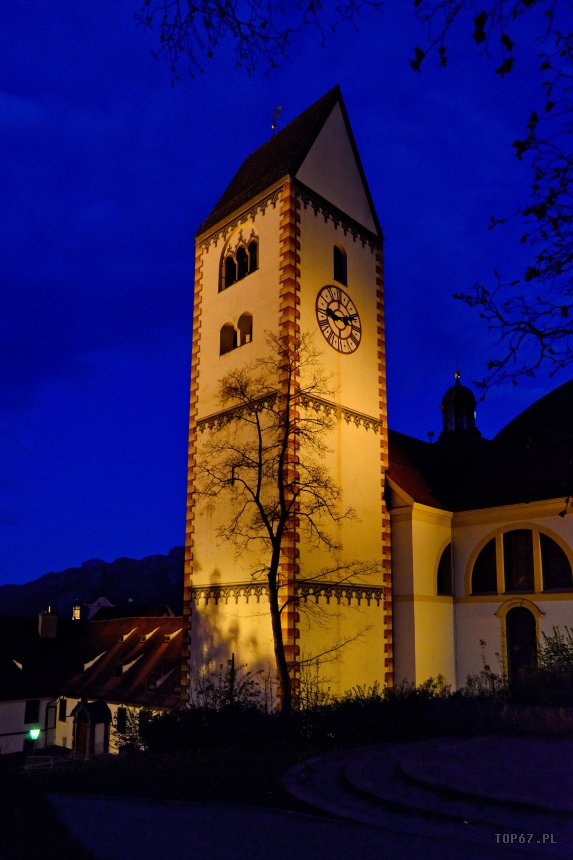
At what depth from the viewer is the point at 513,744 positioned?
1291 centimetres

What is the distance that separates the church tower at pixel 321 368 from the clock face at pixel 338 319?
54 millimetres

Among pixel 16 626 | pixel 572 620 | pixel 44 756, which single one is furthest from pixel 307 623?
pixel 16 626

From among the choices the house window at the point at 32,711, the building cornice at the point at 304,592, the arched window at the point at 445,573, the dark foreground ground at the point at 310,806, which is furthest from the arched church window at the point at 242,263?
the house window at the point at 32,711

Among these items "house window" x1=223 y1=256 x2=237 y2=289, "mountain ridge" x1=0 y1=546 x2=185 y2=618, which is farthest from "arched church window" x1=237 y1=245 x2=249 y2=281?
"mountain ridge" x1=0 y1=546 x2=185 y2=618

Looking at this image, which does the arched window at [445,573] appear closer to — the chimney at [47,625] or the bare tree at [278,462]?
the bare tree at [278,462]

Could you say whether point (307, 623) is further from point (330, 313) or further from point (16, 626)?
point (16, 626)

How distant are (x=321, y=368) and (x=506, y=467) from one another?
26.5 feet

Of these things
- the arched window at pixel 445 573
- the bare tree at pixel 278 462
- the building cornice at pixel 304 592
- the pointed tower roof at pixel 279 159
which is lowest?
the building cornice at pixel 304 592

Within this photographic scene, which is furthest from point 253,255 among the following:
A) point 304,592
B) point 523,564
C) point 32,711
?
point 32,711

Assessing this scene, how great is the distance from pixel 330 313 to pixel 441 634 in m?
11.0

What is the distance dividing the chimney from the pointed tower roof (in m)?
32.6

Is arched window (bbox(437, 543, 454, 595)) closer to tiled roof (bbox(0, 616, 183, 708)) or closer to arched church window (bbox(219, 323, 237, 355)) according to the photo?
arched church window (bbox(219, 323, 237, 355))

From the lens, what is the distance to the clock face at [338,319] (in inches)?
887

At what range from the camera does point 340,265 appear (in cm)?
2439
